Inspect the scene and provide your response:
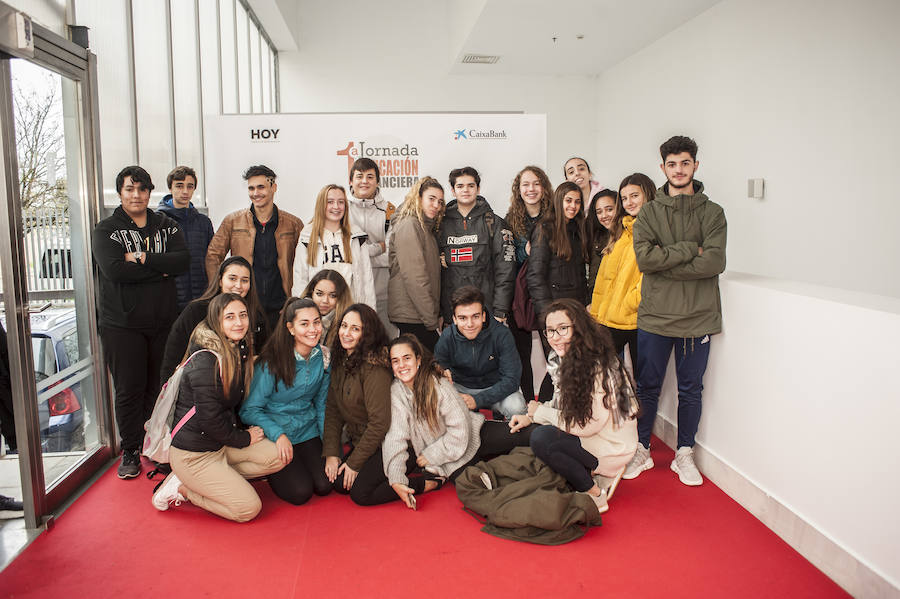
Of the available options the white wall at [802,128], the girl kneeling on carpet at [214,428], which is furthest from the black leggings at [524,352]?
the white wall at [802,128]

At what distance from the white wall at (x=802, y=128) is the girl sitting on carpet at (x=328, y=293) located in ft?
12.1

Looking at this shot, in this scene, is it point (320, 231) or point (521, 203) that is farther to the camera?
point (521, 203)

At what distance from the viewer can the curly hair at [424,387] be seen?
2.81 m

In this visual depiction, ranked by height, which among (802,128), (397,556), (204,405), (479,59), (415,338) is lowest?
(397,556)

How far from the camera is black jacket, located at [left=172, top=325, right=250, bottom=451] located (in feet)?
8.36

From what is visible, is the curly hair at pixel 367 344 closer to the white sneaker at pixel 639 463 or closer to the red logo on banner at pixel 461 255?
the red logo on banner at pixel 461 255

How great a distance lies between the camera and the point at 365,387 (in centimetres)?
284

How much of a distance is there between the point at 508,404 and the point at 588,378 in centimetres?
69

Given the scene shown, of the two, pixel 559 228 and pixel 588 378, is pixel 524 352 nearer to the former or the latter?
pixel 559 228

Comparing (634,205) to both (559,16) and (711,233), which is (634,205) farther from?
(559,16)

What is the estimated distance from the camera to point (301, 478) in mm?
2777

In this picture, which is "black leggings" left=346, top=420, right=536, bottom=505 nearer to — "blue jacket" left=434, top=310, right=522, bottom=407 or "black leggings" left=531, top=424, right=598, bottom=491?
"blue jacket" left=434, top=310, right=522, bottom=407

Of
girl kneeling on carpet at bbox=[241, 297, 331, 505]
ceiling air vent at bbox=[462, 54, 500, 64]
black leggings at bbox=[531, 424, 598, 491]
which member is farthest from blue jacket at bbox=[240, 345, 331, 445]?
ceiling air vent at bbox=[462, 54, 500, 64]

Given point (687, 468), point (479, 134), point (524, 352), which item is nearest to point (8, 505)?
point (524, 352)
